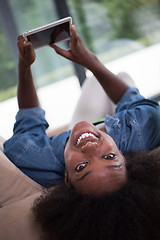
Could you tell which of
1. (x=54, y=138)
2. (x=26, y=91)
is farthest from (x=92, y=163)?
(x=26, y=91)

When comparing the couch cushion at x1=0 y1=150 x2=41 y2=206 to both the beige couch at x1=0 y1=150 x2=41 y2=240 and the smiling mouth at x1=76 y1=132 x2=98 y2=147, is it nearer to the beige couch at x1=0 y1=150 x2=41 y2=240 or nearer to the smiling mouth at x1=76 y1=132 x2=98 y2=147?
the beige couch at x1=0 y1=150 x2=41 y2=240

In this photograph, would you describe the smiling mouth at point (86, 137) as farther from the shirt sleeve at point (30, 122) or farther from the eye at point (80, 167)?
the shirt sleeve at point (30, 122)

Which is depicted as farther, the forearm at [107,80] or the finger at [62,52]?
the forearm at [107,80]

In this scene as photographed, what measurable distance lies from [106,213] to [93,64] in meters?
1.02

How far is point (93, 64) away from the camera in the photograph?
1.85 m

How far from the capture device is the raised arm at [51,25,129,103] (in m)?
1.76

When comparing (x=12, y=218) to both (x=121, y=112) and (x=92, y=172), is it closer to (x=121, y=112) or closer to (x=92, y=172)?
(x=92, y=172)

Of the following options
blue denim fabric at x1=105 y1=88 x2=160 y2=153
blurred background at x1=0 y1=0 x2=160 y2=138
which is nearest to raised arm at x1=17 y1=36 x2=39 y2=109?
blue denim fabric at x1=105 y1=88 x2=160 y2=153

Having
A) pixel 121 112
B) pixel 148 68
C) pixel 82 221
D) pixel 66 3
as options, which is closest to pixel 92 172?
pixel 82 221

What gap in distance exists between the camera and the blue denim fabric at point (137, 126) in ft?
5.18

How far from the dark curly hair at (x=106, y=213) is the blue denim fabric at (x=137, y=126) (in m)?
0.30

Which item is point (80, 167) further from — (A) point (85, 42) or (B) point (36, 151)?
(A) point (85, 42)

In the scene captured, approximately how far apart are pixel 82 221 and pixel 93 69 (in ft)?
3.35

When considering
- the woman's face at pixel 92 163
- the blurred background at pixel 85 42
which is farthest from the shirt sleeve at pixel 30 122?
the blurred background at pixel 85 42
